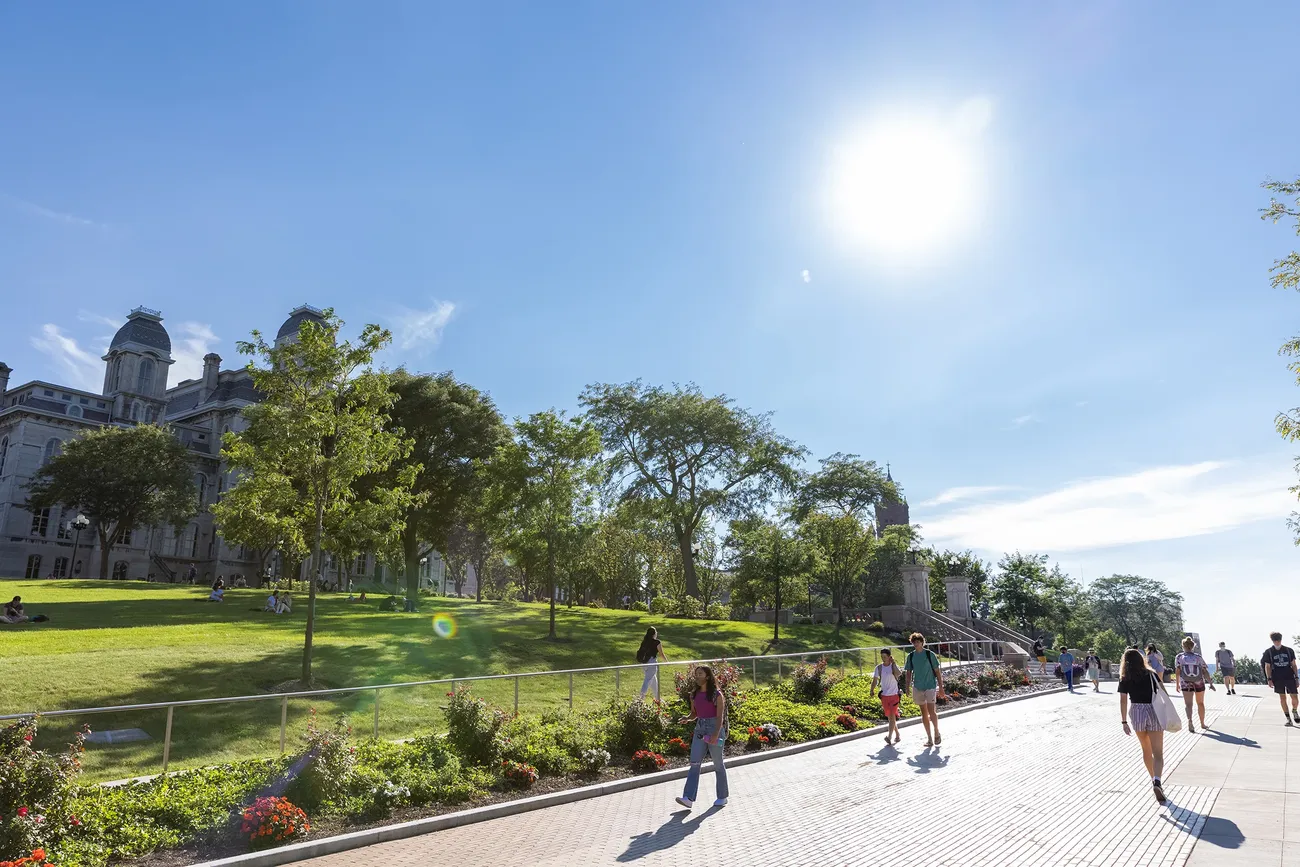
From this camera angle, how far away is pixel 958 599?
143 ft

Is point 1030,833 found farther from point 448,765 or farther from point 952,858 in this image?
point 448,765

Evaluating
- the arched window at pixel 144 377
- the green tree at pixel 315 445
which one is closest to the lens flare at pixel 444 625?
the green tree at pixel 315 445

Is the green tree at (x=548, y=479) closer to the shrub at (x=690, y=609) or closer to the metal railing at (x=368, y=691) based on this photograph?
the metal railing at (x=368, y=691)

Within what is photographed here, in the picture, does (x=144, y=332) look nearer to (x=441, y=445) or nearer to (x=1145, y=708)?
(x=441, y=445)

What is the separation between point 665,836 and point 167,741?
650 cm

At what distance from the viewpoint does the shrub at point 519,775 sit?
1102 centimetres

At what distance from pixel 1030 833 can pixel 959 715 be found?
38.5 feet

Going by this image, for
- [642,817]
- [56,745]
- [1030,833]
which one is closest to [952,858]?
[1030,833]

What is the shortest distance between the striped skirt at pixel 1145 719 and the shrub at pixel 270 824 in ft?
Answer: 34.0

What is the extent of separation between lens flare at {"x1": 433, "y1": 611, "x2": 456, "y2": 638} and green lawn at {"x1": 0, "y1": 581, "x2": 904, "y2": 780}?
395 mm

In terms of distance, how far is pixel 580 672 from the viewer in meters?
15.3

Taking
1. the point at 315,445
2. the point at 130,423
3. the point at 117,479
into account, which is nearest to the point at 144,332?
the point at 130,423

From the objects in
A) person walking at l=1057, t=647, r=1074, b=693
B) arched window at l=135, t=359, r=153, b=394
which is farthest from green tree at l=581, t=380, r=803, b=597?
arched window at l=135, t=359, r=153, b=394

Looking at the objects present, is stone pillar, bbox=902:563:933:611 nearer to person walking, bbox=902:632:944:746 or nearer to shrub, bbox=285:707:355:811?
person walking, bbox=902:632:944:746
